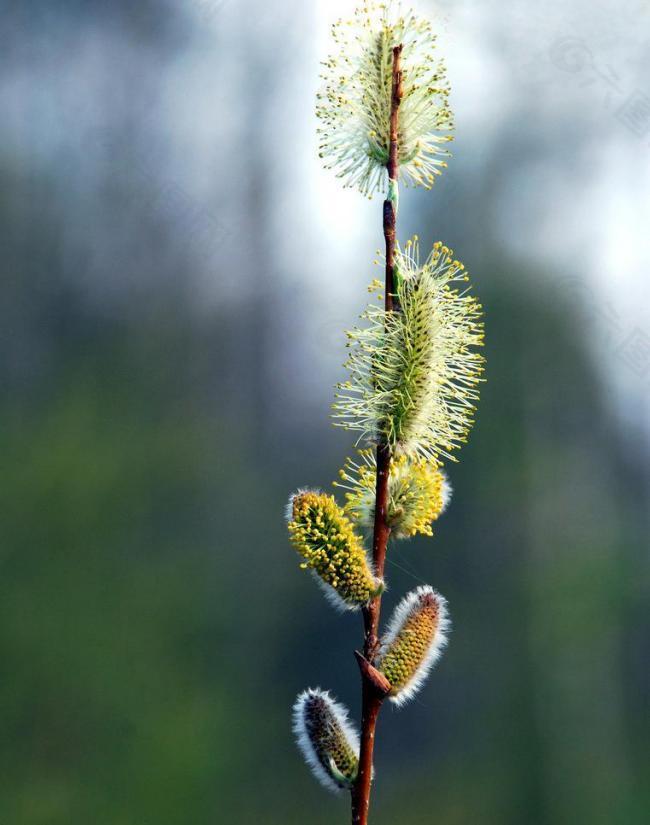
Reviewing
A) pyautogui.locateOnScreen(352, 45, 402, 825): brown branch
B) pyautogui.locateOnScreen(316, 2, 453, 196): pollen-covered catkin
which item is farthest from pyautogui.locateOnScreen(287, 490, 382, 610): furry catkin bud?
pyautogui.locateOnScreen(316, 2, 453, 196): pollen-covered catkin

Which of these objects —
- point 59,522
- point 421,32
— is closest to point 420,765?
point 59,522

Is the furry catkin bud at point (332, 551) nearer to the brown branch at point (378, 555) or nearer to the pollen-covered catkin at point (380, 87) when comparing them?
the brown branch at point (378, 555)

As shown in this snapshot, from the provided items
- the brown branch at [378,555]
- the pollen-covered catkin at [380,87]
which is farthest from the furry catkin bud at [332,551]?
the pollen-covered catkin at [380,87]

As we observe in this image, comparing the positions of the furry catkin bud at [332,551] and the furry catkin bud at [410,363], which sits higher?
the furry catkin bud at [410,363]

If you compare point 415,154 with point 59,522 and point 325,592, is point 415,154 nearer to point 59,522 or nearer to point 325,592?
point 325,592

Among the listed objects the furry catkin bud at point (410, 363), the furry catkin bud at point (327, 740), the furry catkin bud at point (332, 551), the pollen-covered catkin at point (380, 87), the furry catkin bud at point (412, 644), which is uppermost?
the pollen-covered catkin at point (380, 87)

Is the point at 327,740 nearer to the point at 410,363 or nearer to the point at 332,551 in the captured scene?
the point at 332,551

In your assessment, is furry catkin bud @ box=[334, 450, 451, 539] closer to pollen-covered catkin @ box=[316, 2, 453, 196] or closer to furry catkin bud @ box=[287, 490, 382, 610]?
furry catkin bud @ box=[287, 490, 382, 610]
